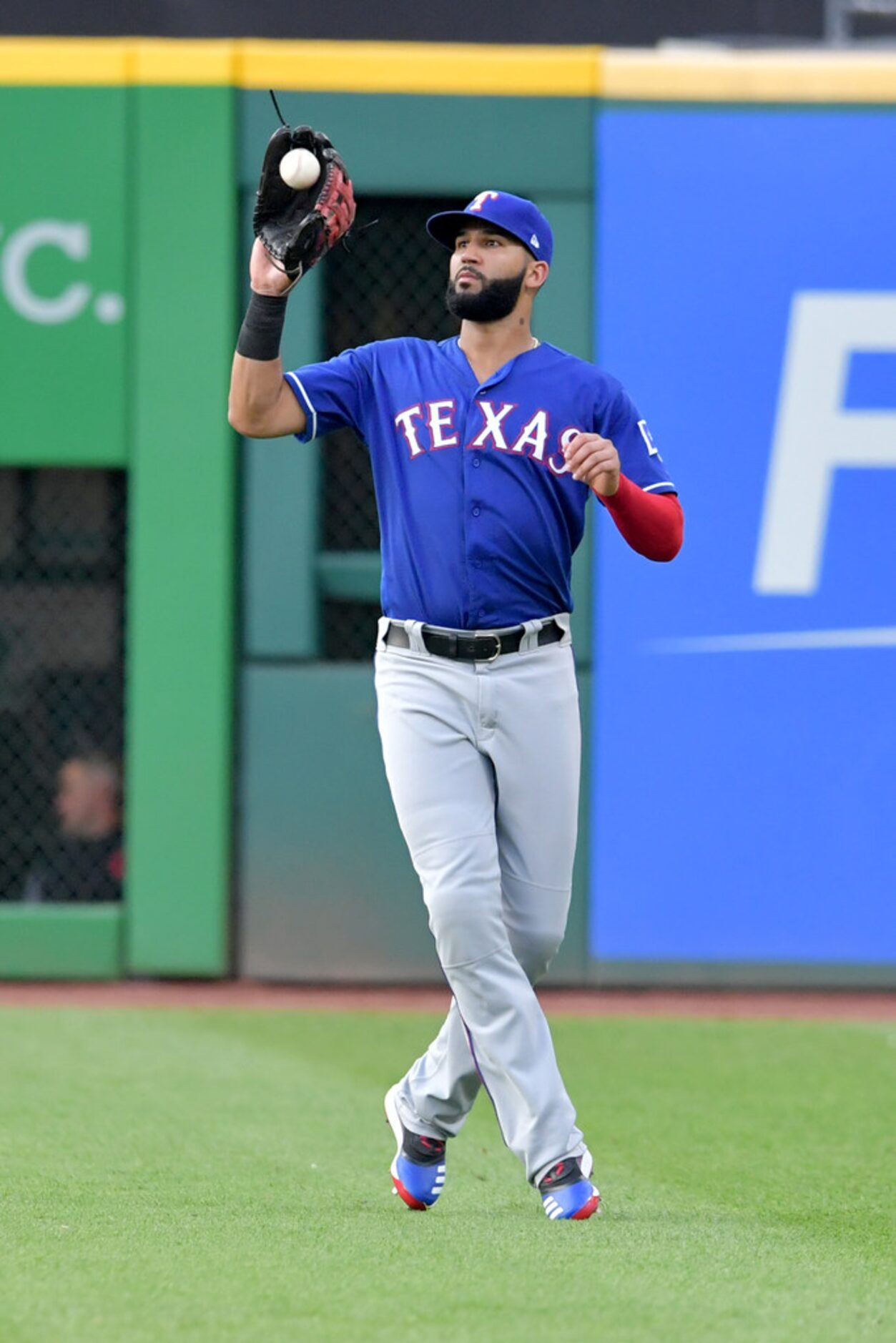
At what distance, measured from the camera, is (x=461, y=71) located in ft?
26.6

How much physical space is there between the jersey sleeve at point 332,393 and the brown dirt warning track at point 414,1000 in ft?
12.4

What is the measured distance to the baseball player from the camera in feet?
13.4

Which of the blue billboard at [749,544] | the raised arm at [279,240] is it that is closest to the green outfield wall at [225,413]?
the blue billboard at [749,544]

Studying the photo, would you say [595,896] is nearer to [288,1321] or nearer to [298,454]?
[298,454]

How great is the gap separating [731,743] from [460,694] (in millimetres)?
4090

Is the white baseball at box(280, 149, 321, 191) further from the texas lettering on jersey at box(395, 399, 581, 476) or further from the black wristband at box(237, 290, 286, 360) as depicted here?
the texas lettering on jersey at box(395, 399, 581, 476)

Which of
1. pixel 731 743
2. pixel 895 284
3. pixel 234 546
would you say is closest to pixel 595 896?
pixel 731 743

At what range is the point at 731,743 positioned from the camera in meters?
8.11

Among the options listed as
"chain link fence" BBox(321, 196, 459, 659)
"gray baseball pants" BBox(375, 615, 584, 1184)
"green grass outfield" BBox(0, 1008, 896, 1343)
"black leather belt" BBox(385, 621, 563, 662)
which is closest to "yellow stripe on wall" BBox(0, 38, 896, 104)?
"chain link fence" BBox(321, 196, 459, 659)

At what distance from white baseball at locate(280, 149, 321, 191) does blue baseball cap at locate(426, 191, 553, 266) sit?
0.30 metres

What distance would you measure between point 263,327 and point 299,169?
1.03 ft

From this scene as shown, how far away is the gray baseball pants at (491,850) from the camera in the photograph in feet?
13.4

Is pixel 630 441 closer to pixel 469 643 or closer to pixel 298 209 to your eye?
pixel 469 643

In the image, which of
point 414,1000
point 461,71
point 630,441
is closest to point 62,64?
point 461,71
